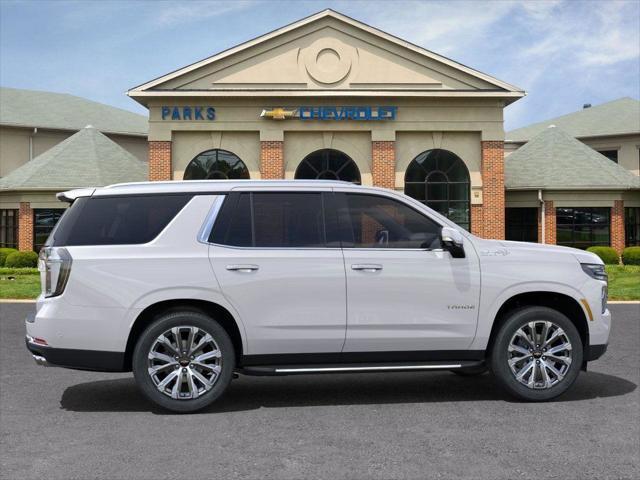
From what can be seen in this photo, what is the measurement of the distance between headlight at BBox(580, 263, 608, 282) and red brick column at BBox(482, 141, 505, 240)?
22.4 m

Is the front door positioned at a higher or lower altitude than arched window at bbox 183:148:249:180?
lower

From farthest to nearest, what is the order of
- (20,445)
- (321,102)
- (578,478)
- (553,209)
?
(553,209) < (321,102) < (20,445) < (578,478)

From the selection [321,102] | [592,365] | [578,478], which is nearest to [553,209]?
[321,102]

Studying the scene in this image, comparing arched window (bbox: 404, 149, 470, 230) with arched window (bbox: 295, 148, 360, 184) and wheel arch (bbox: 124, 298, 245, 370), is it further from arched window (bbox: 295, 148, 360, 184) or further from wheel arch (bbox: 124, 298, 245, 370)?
wheel arch (bbox: 124, 298, 245, 370)

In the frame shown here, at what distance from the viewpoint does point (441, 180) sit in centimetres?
2941

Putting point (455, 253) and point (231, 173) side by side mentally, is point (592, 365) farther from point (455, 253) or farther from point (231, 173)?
point (231, 173)

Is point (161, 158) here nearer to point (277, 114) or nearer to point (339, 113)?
point (277, 114)

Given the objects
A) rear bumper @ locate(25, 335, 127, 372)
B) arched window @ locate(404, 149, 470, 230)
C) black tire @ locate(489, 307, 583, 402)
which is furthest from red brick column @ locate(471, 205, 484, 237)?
rear bumper @ locate(25, 335, 127, 372)

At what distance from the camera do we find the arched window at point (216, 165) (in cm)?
2889

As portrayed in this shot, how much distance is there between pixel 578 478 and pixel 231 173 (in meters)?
25.3

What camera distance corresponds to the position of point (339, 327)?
641cm

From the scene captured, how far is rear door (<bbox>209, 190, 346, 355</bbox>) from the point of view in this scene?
634cm

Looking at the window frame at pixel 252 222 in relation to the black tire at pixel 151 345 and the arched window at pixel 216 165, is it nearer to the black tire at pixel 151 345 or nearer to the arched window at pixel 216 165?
the black tire at pixel 151 345

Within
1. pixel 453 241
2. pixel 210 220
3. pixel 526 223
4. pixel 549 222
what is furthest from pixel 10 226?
pixel 453 241
